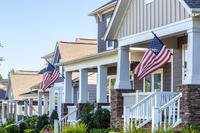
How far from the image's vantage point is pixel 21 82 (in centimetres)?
6762

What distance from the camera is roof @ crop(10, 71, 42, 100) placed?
6588 centimetres

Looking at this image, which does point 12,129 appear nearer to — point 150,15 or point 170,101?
point 150,15

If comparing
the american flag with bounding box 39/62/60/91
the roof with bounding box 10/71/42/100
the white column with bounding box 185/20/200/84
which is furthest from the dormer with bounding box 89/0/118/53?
the roof with bounding box 10/71/42/100

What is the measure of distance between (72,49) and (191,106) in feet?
93.1

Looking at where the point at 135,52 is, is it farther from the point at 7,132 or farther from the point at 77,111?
the point at 7,132

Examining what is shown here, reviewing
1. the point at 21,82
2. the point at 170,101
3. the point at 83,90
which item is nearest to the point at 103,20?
the point at 83,90

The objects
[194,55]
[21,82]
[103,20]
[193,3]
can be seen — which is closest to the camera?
[194,55]

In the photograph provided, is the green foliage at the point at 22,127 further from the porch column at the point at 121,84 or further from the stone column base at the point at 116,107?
the porch column at the point at 121,84

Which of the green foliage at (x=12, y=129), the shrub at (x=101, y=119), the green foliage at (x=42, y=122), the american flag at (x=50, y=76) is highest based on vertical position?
the american flag at (x=50, y=76)

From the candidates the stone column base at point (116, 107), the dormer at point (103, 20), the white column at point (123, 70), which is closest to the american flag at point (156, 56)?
the white column at point (123, 70)

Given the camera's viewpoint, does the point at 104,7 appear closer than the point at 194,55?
No

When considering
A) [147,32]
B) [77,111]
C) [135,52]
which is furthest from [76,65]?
[147,32]

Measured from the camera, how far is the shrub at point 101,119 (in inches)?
937

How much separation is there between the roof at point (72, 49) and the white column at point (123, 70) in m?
21.0
